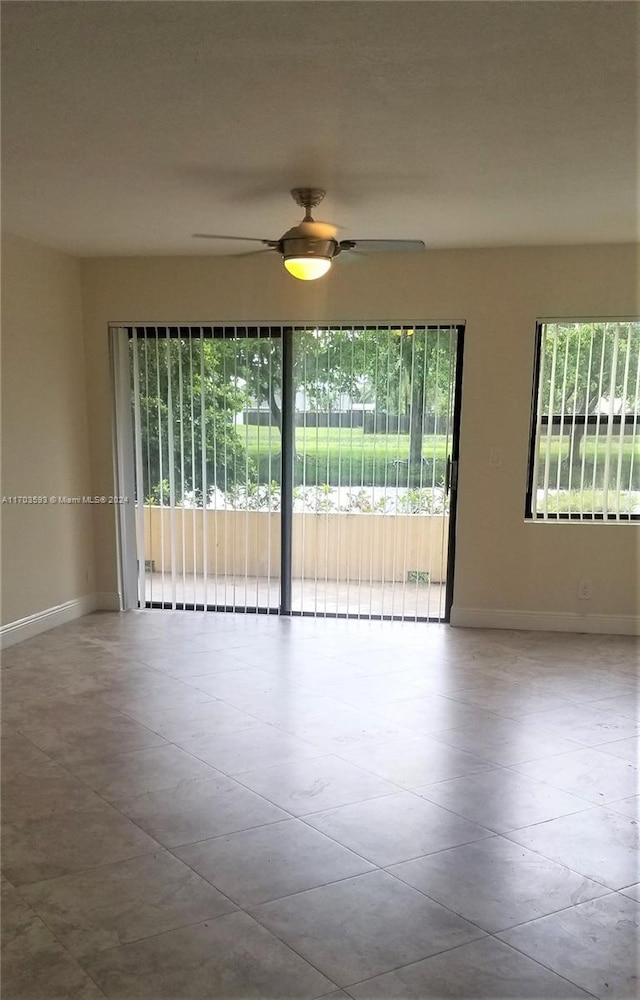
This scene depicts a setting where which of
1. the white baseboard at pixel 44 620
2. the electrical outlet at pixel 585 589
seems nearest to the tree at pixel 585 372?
the electrical outlet at pixel 585 589

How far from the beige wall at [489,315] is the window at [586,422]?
110mm

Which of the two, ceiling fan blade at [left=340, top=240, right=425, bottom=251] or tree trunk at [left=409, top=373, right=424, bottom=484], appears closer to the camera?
ceiling fan blade at [left=340, top=240, right=425, bottom=251]

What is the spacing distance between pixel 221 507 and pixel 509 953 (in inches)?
155

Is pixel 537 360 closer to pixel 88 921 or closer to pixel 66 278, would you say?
pixel 66 278

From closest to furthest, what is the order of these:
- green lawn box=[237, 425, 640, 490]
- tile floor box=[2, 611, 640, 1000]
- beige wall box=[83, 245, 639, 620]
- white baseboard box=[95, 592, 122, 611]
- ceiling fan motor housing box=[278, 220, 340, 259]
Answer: tile floor box=[2, 611, 640, 1000] → ceiling fan motor housing box=[278, 220, 340, 259] → beige wall box=[83, 245, 639, 620] → green lawn box=[237, 425, 640, 490] → white baseboard box=[95, 592, 122, 611]

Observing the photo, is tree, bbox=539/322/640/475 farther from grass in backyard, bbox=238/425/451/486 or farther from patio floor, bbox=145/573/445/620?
patio floor, bbox=145/573/445/620

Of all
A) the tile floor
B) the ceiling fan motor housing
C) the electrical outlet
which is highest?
the ceiling fan motor housing

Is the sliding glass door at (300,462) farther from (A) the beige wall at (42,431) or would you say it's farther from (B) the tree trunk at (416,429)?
(A) the beige wall at (42,431)

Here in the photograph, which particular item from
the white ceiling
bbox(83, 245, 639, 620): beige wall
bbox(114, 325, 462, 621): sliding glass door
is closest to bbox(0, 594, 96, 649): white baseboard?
bbox(114, 325, 462, 621): sliding glass door

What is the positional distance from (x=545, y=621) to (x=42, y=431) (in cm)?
366

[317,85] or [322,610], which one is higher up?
[317,85]

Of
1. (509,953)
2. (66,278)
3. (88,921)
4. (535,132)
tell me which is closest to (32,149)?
(535,132)

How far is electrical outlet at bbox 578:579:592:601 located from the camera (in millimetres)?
5336

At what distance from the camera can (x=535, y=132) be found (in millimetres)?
2979
